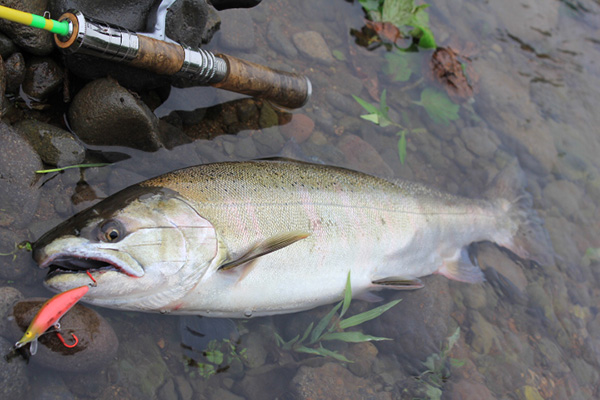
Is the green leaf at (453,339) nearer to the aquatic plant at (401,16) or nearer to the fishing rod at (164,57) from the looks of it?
the fishing rod at (164,57)

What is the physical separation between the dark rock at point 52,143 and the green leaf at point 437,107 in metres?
3.48

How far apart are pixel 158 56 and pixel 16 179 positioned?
123cm

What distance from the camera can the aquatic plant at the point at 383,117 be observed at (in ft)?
15.2

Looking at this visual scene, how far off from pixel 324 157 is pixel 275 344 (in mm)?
1751

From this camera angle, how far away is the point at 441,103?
5.03 meters

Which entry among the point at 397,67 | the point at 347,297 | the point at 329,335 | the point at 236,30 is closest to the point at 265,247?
the point at 347,297

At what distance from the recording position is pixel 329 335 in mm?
3447

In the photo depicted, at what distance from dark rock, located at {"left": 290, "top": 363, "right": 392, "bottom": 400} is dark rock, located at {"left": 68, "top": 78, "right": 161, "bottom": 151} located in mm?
2096

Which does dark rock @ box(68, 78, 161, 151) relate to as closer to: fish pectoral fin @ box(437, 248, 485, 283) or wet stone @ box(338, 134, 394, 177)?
wet stone @ box(338, 134, 394, 177)

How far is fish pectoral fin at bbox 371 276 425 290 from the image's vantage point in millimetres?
3609

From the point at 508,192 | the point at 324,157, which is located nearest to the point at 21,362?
the point at 324,157

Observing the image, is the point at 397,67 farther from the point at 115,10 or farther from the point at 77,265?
the point at 77,265

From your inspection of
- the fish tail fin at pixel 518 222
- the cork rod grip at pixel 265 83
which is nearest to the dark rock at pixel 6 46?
the cork rod grip at pixel 265 83

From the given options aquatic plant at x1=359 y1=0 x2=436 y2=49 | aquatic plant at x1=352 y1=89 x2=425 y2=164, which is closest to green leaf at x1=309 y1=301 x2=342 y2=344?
aquatic plant at x1=352 y1=89 x2=425 y2=164
